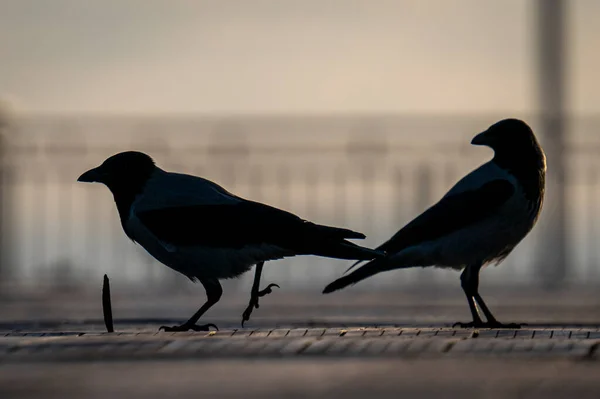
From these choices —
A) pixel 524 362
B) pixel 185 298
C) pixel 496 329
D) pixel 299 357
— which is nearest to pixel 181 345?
pixel 299 357

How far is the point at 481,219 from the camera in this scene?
10367mm

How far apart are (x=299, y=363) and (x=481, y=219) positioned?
10.8ft

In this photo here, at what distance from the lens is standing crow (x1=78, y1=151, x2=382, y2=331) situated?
377 inches

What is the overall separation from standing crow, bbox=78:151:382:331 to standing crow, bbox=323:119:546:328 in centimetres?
68

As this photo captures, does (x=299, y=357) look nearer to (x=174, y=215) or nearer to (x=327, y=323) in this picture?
(x=174, y=215)

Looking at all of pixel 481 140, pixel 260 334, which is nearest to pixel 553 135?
pixel 481 140

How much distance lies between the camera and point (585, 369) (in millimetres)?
6980

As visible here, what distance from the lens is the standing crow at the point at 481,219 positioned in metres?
10.3

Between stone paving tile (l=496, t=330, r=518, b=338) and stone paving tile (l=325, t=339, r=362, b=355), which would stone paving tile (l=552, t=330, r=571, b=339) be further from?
stone paving tile (l=325, t=339, r=362, b=355)

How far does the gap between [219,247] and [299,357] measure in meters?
2.21

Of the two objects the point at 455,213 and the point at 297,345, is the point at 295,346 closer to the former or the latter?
the point at 297,345

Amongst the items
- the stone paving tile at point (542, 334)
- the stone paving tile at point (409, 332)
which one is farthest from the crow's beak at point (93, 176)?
the stone paving tile at point (542, 334)

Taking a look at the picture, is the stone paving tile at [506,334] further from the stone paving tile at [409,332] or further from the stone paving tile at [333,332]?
the stone paving tile at [333,332]

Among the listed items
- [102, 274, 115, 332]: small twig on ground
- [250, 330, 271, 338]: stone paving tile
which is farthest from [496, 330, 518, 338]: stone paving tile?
[102, 274, 115, 332]: small twig on ground
